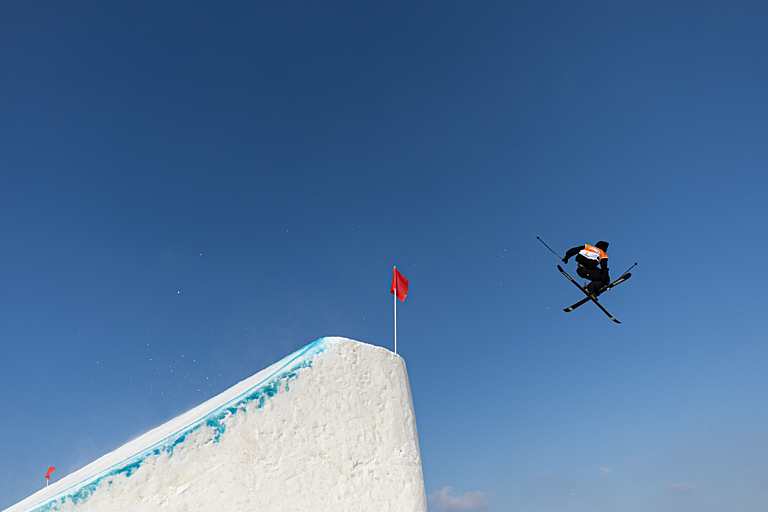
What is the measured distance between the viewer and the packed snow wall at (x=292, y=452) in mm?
5109

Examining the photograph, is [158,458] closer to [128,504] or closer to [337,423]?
[128,504]

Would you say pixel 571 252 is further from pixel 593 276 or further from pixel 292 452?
pixel 292 452

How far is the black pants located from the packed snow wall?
8.22m

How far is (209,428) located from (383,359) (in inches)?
96.5

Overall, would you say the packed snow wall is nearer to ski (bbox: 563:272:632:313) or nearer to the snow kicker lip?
the snow kicker lip

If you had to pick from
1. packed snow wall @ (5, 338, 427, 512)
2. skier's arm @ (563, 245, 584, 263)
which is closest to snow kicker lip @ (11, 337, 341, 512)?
packed snow wall @ (5, 338, 427, 512)

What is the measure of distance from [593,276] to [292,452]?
403 inches

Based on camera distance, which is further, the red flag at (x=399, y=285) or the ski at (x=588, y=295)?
the ski at (x=588, y=295)

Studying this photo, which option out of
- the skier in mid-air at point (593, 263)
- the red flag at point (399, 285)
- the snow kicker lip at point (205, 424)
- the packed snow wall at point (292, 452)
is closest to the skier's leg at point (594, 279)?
the skier in mid-air at point (593, 263)

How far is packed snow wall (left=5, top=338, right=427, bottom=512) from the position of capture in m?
5.11

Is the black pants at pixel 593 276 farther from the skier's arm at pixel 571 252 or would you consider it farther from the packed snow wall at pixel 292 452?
the packed snow wall at pixel 292 452

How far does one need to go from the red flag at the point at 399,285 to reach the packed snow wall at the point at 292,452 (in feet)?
7.46

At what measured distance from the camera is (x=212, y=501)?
5.26 meters

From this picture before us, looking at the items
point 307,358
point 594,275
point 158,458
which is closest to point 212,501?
point 158,458
